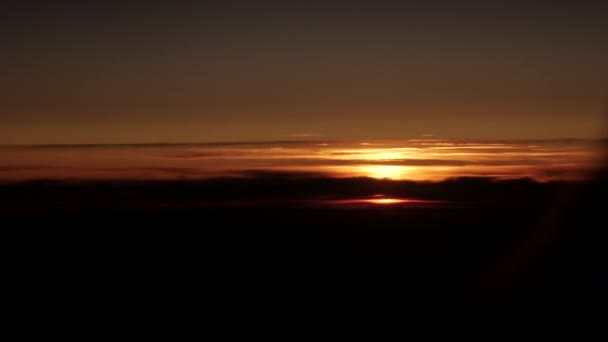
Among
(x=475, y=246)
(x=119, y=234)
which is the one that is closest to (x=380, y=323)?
(x=475, y=246)

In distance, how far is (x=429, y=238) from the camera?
27531 mm

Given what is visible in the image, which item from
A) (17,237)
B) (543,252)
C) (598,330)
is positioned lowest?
(598,330)

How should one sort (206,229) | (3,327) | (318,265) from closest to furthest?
(3,327), (318,265), (206,229)

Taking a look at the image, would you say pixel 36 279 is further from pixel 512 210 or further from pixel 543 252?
pixel 512 210

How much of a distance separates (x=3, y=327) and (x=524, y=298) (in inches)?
311

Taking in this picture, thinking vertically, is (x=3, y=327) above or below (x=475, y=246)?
below

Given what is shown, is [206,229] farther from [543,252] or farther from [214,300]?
[543,252]

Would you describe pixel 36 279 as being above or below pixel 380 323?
above

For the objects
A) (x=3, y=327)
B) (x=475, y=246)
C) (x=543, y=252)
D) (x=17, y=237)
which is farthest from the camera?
(x=17, y=237)

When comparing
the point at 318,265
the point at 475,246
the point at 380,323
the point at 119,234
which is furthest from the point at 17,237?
the point at 380,323

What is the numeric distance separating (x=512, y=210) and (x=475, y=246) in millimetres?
19697

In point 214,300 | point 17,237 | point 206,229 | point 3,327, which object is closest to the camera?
point 3,327

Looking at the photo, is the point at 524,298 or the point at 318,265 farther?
the point at 318,265

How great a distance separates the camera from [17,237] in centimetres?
2930
